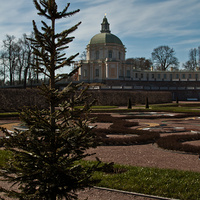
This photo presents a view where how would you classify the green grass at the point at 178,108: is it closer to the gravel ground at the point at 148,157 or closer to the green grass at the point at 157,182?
the gravel ground at the point at 148,157

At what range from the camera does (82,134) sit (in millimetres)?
3309

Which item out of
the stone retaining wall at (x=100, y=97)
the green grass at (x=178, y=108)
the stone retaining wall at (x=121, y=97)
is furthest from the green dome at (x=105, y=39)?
the green grass at (x=178, y=108)

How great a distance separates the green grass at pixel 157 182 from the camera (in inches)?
200

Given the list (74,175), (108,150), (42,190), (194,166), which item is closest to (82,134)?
(74,175)

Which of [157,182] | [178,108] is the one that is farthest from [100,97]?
[157,182]

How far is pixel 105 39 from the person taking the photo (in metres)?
67.7

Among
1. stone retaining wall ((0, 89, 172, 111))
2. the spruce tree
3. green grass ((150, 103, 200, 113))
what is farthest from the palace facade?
the spruce tree

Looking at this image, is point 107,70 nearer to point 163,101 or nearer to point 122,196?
point 163,101

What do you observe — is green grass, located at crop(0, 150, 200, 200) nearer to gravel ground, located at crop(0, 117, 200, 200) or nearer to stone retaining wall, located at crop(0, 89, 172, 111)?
gravel ground, located at crop(0, 117, 200, 200)

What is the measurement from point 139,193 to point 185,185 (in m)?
1.07

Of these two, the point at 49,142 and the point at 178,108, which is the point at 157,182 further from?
the point at 178,108

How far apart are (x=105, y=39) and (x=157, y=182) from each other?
64521 mm

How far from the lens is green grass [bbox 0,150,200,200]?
509 centimetres

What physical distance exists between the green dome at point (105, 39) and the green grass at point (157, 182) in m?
63.2
